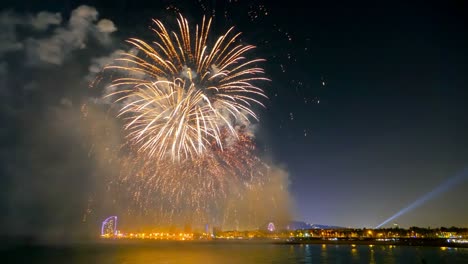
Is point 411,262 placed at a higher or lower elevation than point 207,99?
lower

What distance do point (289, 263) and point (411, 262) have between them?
21677 millimetres

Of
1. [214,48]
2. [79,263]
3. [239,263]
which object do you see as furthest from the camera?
[79,263]

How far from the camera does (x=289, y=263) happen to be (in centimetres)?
5262

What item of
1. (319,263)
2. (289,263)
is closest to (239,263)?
(289,263)

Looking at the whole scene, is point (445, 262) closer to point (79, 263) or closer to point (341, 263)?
point (341, 263)

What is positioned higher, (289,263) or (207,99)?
(207,99)

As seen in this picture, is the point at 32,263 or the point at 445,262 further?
the point at 32,263

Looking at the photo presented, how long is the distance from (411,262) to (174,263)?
40582 millimetres

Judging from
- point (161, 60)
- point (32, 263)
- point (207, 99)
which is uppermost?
point (161, 60)

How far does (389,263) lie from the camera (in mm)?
52625

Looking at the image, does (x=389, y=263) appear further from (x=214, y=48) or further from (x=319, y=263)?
(x=214, y=48)

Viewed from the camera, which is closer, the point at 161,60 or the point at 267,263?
the point at 161,60

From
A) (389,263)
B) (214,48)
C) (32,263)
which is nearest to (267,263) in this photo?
(389,263)

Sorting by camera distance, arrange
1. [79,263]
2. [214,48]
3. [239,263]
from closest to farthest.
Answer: [214,48]
[239,263]
[79,263]
